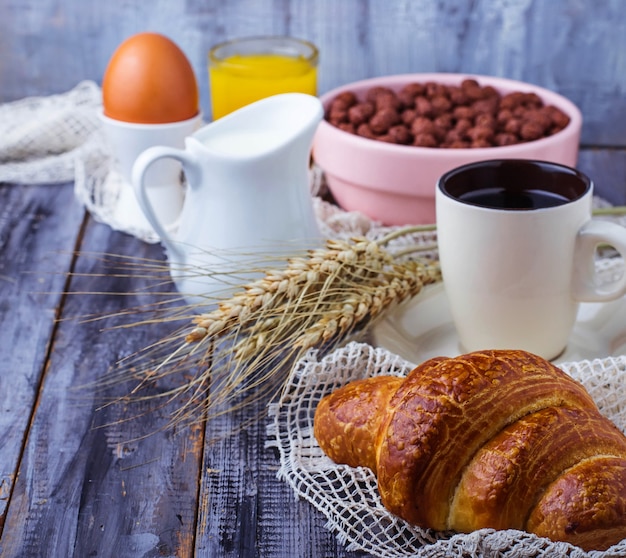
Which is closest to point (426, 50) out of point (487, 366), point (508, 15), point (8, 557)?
point (508, 15)

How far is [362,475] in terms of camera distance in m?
0.72

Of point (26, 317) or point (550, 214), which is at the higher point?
point (550, 214)

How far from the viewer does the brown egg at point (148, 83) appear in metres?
1.16

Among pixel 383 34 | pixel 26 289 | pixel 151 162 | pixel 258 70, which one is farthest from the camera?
pixel 383 34

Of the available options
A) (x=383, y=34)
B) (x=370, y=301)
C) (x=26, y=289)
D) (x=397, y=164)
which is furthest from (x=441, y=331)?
(x=383, y=34)

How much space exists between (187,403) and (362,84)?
2.26ft

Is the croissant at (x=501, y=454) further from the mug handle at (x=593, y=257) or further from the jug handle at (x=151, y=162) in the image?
the jug handle at (x=151, y=162)

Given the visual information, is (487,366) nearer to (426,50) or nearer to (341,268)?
(341,268)

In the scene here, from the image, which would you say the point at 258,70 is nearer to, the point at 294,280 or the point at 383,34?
the point at 383,34

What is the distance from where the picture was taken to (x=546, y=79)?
61.7 inches

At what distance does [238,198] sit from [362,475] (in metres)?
0.37

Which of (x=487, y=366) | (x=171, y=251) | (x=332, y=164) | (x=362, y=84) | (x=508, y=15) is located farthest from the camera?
(x=508, y=15)

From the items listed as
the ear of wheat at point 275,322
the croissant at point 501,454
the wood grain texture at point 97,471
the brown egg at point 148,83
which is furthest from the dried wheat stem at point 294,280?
the brown egg at point 148,83

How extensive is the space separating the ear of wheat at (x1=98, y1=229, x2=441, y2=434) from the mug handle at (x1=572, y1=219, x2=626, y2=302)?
0.18 metres
